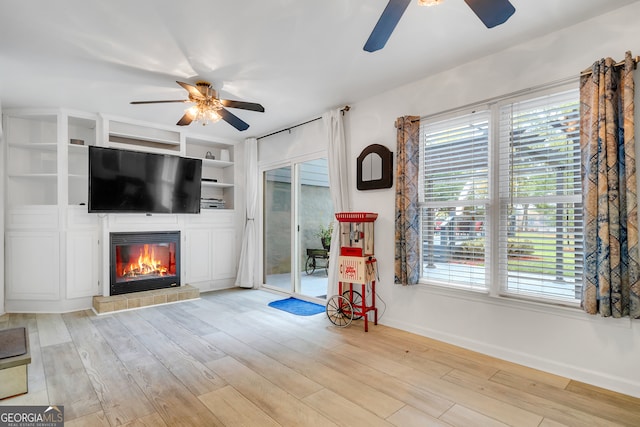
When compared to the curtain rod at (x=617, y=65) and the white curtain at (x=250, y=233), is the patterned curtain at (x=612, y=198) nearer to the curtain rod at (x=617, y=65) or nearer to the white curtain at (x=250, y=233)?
the curtain rod at (x=617, y=65)

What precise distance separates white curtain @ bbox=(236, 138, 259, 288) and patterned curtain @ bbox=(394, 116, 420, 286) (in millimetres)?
2941

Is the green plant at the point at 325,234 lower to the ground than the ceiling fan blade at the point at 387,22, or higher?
lower

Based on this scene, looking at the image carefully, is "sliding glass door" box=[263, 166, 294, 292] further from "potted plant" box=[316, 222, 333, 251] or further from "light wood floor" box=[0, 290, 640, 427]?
"light wood floor" box=[0, 290, 640, 427]

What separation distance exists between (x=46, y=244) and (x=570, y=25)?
6.02 meters

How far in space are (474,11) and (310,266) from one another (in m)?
3.93

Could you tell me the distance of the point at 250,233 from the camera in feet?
18.4

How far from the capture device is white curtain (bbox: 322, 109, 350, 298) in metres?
4.08

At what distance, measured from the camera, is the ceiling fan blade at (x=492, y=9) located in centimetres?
170

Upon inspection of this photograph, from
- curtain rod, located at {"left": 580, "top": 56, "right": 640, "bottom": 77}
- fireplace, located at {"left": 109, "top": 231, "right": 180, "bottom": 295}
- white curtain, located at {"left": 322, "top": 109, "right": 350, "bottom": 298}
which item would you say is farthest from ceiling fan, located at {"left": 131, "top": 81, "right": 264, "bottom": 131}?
curtain rod, located at {"left": 580, "top": 56, "right": 640, "bottom": 77}

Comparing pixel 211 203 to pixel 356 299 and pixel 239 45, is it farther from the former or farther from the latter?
pixel 239 45

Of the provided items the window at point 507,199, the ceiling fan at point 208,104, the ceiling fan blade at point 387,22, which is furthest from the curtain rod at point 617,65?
the ceiling fan at point 208,104

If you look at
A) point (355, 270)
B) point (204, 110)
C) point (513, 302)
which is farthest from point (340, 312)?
point (204, 110)

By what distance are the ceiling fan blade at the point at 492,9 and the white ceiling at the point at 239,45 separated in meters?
0.47

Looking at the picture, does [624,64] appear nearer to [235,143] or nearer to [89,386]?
[89,386]
